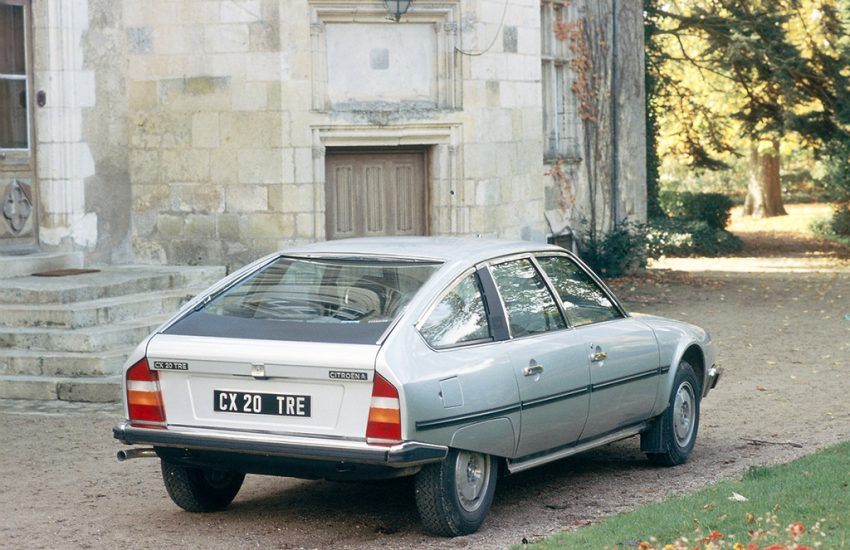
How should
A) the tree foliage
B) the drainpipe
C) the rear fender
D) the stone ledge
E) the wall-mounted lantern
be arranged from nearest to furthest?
the rear fender
the stone ledge
the wall-mounted lantern
the drainpipe
the tree foliage

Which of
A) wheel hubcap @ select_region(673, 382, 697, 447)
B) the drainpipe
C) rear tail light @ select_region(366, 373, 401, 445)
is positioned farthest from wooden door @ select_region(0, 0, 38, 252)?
the drainpipe

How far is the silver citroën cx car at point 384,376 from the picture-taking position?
6.14 m

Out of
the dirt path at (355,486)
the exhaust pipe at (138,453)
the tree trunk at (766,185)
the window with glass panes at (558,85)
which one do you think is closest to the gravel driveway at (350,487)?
A: the dirt path at (355,486)

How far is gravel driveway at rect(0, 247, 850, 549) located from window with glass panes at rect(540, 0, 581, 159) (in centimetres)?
745

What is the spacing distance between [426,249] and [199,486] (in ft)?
5.70

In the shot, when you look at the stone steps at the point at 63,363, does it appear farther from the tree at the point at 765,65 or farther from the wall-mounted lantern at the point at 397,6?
the tree at the point at 765,65

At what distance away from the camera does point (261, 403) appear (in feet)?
20.7

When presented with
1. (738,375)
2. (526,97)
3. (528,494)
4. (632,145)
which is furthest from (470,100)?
(528,494)

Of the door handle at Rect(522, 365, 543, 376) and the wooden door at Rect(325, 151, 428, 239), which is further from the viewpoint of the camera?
the wooden door at Rect(325, 151, 428, 239)

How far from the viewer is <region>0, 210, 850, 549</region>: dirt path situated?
6621mm

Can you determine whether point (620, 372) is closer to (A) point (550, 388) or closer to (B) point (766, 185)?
(A) point (550, 388)

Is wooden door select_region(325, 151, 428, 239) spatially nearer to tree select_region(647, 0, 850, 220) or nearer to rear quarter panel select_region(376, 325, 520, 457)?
rear quarter panel select_region(376, 325, 520, 457)

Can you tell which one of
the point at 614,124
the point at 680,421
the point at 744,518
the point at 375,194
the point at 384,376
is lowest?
the point at 744,518

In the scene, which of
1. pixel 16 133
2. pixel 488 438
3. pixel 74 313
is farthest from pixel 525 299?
pixel 16 133
